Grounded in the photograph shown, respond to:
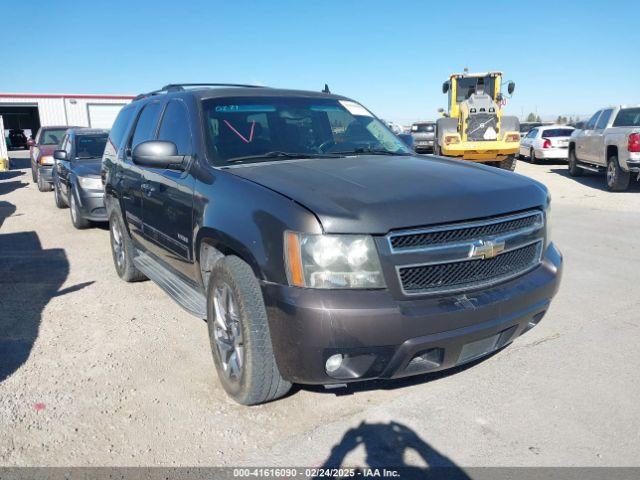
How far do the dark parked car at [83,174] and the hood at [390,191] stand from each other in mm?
5562

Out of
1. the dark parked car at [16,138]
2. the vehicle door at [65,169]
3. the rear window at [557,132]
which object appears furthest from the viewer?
the dark parked car at [16,138]

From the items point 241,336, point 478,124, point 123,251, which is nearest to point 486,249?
point 241,336

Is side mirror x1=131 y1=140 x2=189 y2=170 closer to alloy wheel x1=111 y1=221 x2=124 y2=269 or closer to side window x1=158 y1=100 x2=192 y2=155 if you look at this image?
side window x1=158 y1=100 x2=192 y2=155

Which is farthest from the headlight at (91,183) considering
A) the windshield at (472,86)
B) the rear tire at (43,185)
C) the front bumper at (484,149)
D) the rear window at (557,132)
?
the rear window at (557,132)

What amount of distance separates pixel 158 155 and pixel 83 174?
5312mm

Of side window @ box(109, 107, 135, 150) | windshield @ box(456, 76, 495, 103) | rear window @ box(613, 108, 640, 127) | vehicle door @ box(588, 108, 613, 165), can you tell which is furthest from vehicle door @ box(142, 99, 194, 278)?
windshield @ box(456, 76, 495, 103)

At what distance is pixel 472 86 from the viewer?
17812mm

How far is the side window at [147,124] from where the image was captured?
177 inches

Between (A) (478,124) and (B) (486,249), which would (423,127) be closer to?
(A) (478,124)

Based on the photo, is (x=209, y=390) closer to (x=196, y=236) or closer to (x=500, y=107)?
(x=196, y=236)

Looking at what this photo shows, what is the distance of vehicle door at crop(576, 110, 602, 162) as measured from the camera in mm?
13492

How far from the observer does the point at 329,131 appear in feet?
13.5

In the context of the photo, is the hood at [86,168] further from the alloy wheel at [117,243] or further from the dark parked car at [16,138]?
the dark parked car at [16,138]

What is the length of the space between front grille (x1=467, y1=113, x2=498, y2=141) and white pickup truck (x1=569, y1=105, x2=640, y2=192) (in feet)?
8.11
